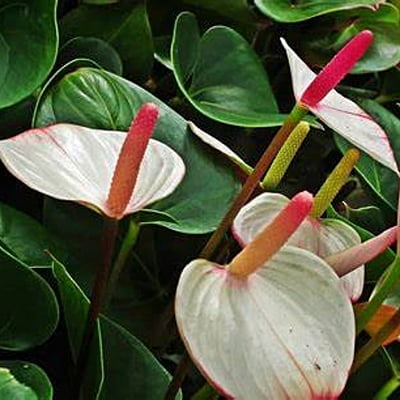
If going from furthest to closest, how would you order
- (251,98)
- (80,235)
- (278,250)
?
(251,98) < (80,235) < (278,250)

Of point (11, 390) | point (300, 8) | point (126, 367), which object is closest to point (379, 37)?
point (300, 8)

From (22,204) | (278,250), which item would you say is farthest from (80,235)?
(278,250)

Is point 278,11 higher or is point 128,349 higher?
point 278,11

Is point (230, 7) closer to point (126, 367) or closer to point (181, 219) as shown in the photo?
point (181, 219)

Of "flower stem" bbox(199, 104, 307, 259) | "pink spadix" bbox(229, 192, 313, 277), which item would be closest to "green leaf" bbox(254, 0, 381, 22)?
"flower stem" bbox(199, 104, 307, 259)

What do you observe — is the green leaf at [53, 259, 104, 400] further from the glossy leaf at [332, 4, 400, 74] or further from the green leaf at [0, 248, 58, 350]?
the glossy leaf at [332, 4, 400, 74]

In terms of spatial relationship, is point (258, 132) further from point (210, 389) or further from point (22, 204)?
point (210, 389)
